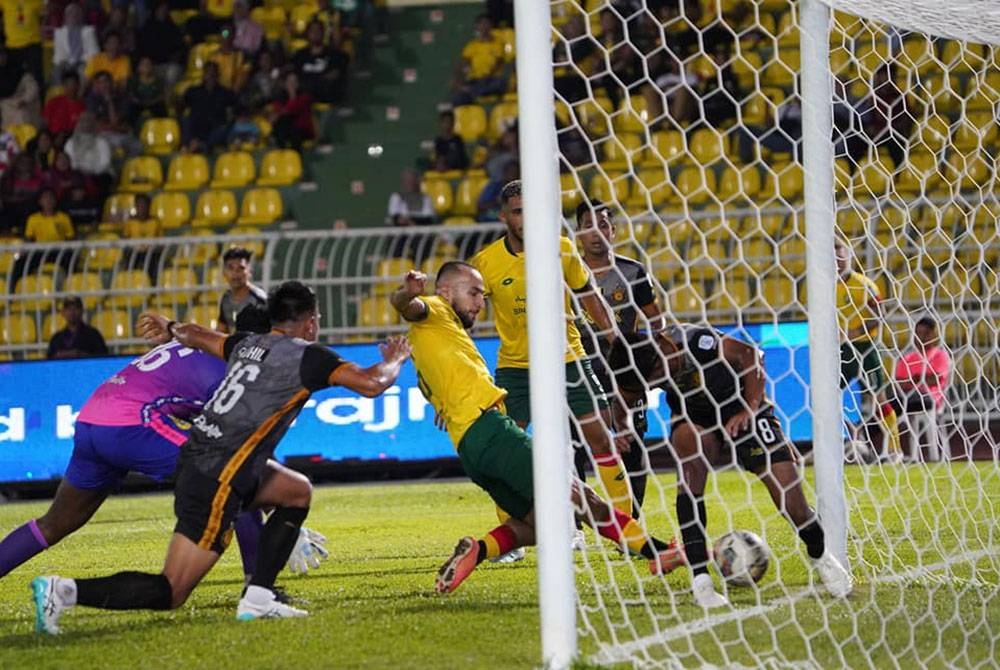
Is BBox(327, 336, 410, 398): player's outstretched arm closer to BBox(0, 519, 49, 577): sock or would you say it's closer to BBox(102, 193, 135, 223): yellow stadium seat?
BBox(0, 519, 49, 577): sock

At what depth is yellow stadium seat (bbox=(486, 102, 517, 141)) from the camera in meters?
19.0

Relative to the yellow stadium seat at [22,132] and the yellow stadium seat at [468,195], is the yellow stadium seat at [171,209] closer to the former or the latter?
the yellow stadium seat at [22,132]

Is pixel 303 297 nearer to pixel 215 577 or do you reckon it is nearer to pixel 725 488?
pixel 215 577

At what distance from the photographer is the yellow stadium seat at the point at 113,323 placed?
15258mm

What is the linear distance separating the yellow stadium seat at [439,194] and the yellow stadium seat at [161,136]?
3947 mm

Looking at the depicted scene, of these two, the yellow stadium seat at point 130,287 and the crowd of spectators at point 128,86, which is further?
the crowd of spectators at point 128,86

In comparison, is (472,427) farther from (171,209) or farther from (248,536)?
(171,209)

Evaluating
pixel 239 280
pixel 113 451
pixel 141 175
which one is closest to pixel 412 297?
pixel 113 451

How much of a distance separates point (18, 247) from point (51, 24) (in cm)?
785

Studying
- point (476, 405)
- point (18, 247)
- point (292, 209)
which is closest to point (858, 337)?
point (476, 405)

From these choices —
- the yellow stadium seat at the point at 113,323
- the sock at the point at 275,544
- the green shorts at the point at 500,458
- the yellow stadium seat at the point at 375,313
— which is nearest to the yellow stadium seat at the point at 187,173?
the yellow stadium seat at the point at 113,323

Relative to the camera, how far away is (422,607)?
273 inches

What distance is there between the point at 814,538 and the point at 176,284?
30.4 ft

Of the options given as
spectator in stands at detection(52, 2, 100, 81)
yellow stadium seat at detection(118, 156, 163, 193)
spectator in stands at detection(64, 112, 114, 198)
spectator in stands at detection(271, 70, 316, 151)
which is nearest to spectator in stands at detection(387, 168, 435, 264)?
spectator in stands at detection(271, 70, 316, 151)
